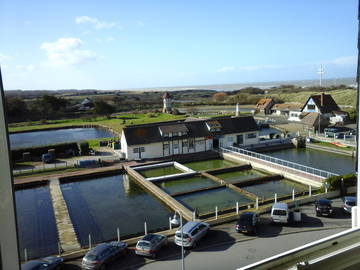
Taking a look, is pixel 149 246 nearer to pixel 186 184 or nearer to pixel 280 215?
pixel 280 215

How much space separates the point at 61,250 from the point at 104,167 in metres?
6.96

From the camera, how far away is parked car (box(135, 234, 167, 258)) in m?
5.22

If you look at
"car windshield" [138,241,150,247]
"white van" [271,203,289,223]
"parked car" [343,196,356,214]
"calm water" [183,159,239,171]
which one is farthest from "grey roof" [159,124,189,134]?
"car windshield" [138,241,150,247]

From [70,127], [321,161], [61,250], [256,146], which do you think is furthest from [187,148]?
[70,127]

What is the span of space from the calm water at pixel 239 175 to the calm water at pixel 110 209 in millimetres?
2960

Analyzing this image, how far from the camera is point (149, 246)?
526cm

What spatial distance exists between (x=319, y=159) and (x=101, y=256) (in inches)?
433

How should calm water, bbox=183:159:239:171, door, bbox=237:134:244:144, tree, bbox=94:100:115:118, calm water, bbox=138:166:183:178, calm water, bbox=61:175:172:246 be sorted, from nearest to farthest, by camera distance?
calm water, bbox=61:175:172:246, calm water, bbox=138:166:183:178, calm water, bbox=183:159:239:171, door, bbox=237:134:244:144, tree, bbox=94:100:115:118

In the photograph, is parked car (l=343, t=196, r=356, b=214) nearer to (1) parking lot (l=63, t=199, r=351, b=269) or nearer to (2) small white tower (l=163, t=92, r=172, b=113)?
(1) parking lot (l=63, t=199, r=351, b=269)

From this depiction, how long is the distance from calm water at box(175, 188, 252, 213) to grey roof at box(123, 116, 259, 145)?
17.1 feet

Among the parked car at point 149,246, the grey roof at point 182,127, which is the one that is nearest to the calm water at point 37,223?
the parked car at point 149,246

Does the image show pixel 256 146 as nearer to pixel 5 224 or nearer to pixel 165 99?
pixel 5 224

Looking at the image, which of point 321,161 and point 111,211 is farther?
point 321,161

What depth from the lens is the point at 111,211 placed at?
26.9ft
